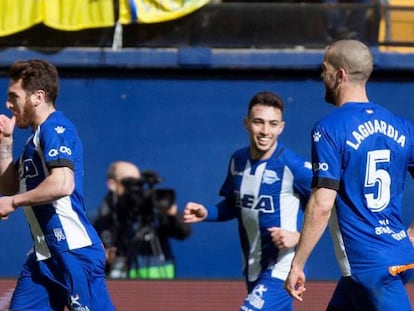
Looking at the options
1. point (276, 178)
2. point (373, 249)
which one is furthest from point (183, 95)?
point (373, 249)

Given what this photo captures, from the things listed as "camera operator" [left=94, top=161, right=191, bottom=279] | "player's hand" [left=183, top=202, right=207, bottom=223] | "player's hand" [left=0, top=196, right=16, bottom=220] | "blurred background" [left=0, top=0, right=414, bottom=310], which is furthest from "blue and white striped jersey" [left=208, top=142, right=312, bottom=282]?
"blurred background" [left=0, top=0, right=414, bottom=310]

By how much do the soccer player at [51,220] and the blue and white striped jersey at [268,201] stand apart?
147 cm

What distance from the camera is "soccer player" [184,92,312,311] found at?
23.3 ft

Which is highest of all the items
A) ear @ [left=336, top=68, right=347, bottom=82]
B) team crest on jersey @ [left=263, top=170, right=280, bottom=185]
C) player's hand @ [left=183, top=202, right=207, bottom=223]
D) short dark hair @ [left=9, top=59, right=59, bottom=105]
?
ear @ [left=336, top=68, right=347, bottom=82]

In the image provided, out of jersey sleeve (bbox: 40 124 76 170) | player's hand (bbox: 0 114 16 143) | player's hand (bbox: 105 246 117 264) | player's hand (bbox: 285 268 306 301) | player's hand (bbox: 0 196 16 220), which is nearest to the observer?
player's hand (bbox: 285 268 306 301)

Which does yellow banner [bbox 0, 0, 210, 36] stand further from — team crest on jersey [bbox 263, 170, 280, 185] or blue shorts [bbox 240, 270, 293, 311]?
blue shorts [bbox 240, 270, 293, 311]

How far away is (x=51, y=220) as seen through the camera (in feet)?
19.5

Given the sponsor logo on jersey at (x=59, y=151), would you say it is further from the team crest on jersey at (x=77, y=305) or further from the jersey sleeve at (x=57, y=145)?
the team crest on jersey at (x=77, y=305)

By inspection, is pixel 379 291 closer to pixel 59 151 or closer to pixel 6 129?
pixel 59 151

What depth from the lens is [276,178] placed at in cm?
727

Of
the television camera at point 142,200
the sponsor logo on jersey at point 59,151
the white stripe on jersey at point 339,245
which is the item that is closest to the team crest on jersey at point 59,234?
the sponsor logo on jersey at point 59,151

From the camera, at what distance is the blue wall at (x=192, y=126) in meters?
12.3

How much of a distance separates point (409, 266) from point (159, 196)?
22.4 feet

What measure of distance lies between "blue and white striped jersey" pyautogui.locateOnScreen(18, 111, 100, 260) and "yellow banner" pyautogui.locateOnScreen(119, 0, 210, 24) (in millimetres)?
6319
